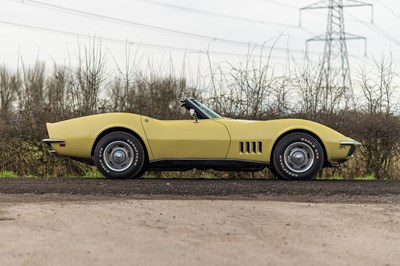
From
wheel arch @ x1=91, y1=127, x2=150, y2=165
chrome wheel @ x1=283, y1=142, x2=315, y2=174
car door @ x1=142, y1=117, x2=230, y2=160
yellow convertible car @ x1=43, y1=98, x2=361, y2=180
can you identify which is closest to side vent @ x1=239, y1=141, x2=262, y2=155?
yellow convertible car @ x1=43, y1=98, x2=361, y2=180

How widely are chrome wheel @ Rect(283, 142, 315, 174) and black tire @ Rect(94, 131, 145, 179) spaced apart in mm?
2325

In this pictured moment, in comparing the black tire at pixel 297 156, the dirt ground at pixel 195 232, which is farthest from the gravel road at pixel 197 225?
the black tire at pixel 297 156

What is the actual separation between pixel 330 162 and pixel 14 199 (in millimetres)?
5034

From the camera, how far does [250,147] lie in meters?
9.87

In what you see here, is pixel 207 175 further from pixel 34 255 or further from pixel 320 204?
pixel 34 255

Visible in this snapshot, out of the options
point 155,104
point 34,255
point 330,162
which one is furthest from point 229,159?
point 34,255

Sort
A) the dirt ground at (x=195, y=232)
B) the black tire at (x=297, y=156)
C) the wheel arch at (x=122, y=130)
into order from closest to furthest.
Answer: the dirt ground at (x=195, y=232)
the black tire at (x=297, y=156)
the wheel arch at (x=122, y=130)

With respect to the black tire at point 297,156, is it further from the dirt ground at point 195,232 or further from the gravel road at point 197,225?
the dirt ground at point 195,232

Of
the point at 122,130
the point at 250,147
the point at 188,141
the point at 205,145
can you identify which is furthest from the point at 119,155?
the point at 250,147

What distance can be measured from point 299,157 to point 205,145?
1514 mm

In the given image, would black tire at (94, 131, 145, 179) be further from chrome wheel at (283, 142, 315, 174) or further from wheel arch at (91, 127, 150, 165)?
chrome wheel at (283, 142, 315, 174)

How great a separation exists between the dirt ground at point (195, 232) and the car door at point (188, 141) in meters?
2.37

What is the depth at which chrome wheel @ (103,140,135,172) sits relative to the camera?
992cm

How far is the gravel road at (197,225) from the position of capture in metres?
4.74
